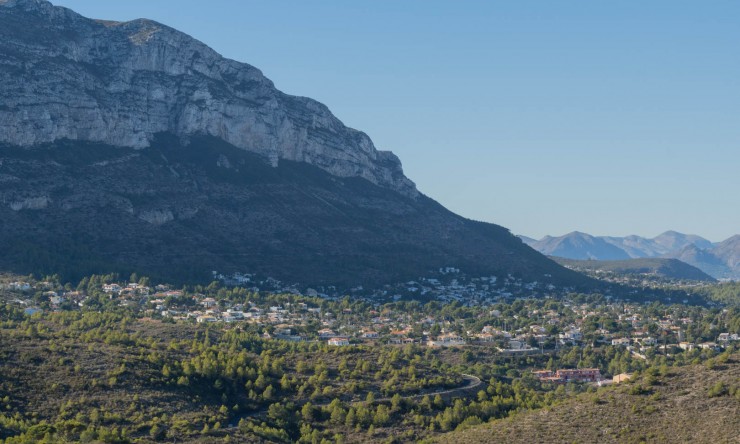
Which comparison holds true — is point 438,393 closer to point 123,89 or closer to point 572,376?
point 572,376

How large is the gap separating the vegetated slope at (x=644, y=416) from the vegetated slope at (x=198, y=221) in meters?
83.8

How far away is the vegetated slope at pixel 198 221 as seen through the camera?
5669 inches

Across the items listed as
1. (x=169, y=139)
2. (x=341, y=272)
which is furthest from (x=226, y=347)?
(x=169, y=139)

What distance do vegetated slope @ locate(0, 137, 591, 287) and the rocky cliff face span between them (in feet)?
9.32

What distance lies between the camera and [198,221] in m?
161

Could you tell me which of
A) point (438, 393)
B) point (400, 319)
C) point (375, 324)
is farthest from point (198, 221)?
point (438, 393)

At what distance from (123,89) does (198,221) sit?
29080mm

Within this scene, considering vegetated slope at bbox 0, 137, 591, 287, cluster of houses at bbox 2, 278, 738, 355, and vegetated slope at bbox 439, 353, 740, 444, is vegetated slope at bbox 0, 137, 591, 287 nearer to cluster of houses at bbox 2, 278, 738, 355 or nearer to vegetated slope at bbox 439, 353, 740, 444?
cluster of houses at bbox 2, 278, 738, 355

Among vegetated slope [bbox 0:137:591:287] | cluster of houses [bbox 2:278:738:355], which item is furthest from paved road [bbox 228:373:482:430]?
vegetated slope [bbox 0:137:591:287]

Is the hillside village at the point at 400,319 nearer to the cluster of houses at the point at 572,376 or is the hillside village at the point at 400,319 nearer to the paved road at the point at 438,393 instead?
the cluster of houses at the point at 572,376

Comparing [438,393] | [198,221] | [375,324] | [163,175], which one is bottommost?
[375,324]

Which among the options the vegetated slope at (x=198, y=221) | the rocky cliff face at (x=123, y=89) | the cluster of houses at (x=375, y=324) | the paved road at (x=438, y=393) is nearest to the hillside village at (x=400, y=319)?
the cluster of houses at (x=375, y=324)

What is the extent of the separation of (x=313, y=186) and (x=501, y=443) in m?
137

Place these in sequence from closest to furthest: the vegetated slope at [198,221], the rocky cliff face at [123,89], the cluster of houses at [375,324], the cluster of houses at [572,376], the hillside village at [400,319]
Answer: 1. the cluster of houses at [572,376]
2. the hillside village at [400,319]
3. the cluster of houses at [375,324]
4. the vegetated slope at [198,221]
5. the rocky cliff face at [123,89]
